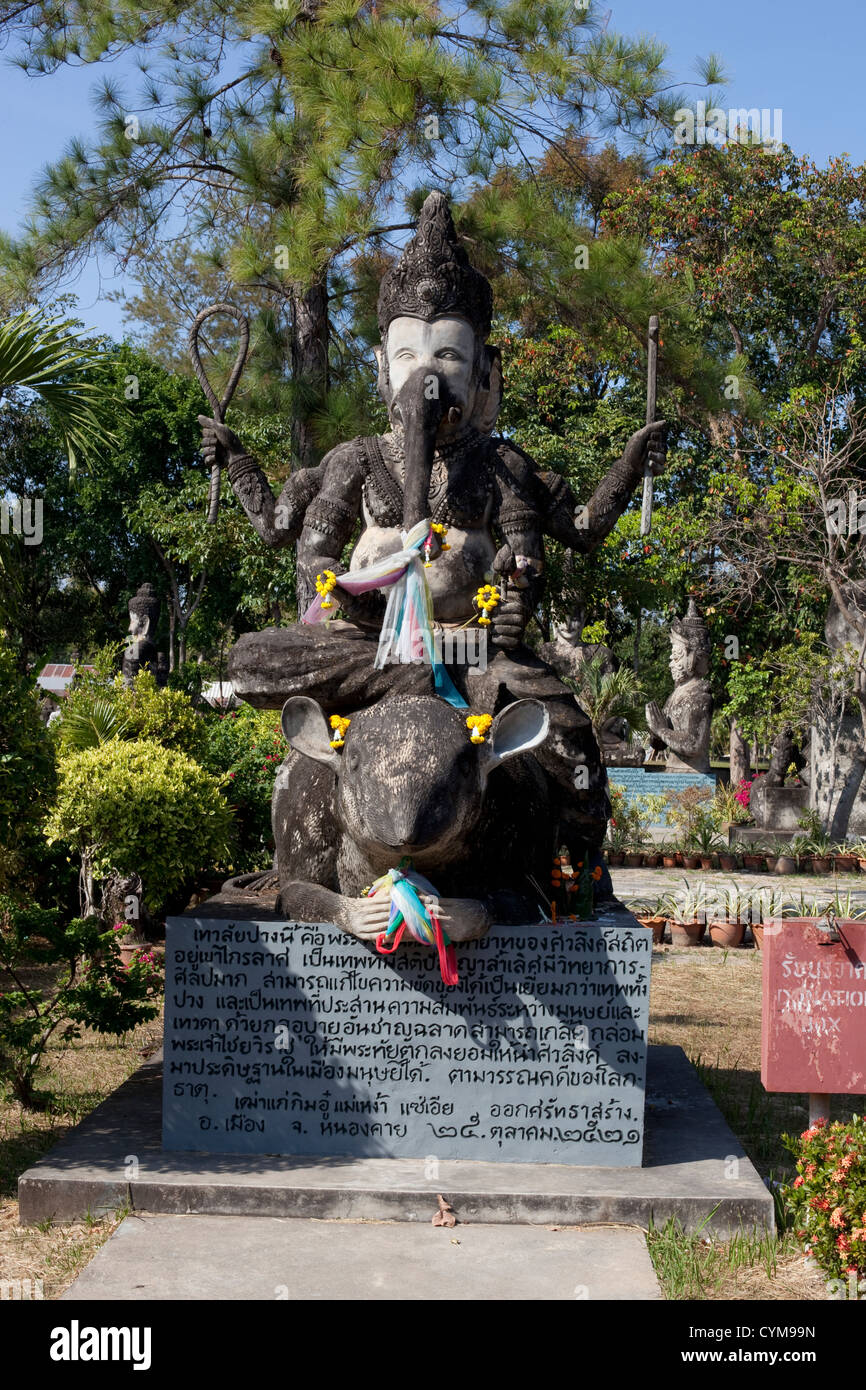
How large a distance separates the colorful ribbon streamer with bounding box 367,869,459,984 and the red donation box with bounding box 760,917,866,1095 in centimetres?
105

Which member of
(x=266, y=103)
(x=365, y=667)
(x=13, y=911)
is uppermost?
(x=266, y=103)

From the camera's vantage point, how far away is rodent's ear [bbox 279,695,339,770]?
4.56 metres

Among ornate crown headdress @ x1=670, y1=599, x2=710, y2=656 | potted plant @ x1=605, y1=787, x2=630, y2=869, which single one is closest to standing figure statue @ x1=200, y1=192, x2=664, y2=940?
potted plant @ x1=605, y1=787, x2=630, y2=869

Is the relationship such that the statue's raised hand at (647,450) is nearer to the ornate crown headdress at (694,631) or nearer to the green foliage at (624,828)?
the green foliage at (624,828)

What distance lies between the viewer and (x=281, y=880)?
5.00 metres

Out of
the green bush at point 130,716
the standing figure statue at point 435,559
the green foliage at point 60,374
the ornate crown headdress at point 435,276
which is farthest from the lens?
the green bush at point 130,716

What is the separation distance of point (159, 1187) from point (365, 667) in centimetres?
192

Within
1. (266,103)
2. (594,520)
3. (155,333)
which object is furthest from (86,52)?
(155,333)

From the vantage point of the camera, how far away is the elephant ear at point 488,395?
5.43m

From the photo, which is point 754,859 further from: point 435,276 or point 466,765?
point 466,765

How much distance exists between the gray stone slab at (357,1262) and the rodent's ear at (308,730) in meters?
1.53

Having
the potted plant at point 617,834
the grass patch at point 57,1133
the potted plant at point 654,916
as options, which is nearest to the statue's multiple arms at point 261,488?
the grass patch at point 57,1133

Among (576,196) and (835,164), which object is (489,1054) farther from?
(835,164)

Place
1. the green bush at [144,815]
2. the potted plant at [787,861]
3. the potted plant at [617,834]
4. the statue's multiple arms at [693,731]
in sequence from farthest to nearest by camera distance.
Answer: the statue's multiple arms at [693,731] → the potted plant at [787,861] → the potted plant at [617,834] → the green bush at [144,815]
